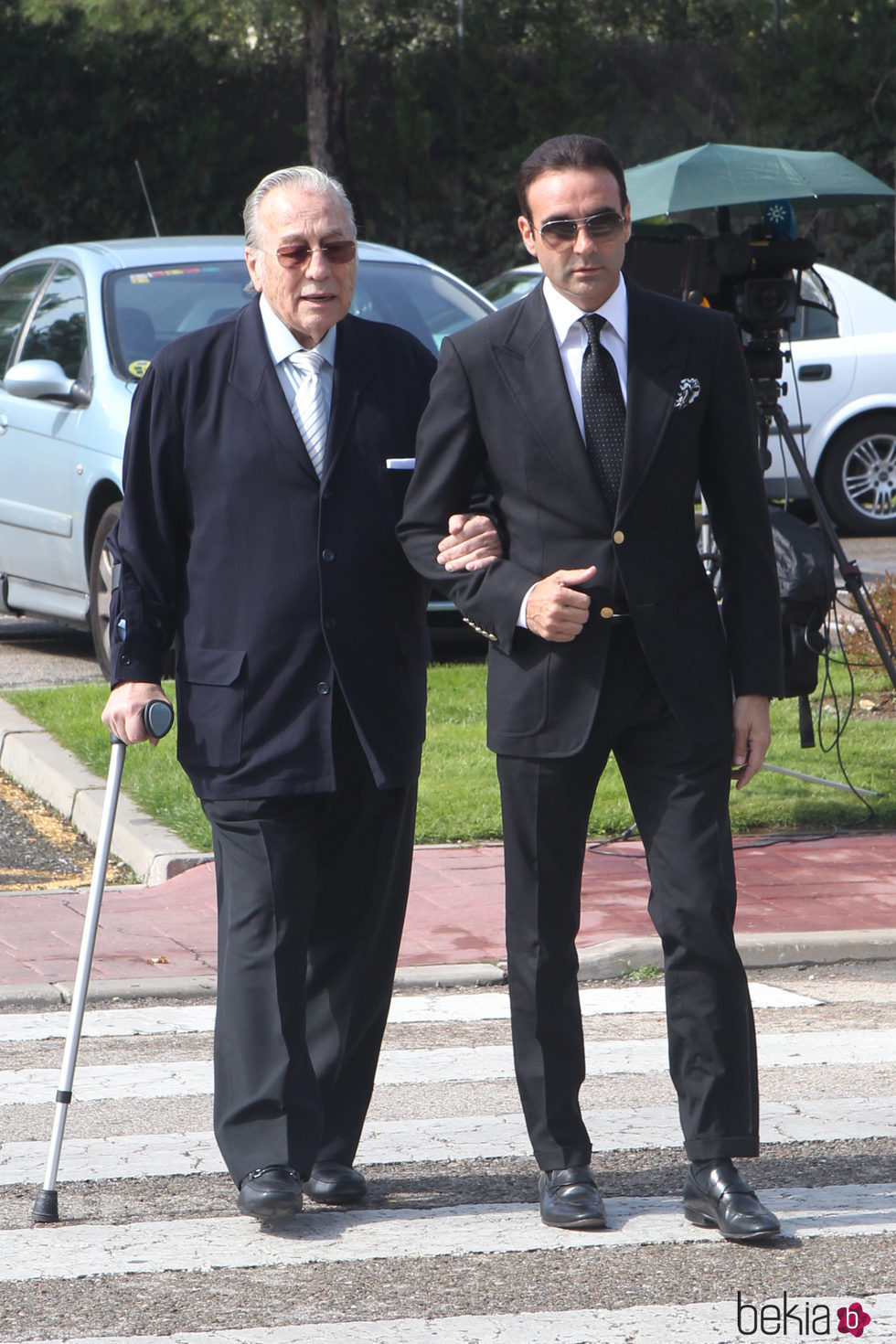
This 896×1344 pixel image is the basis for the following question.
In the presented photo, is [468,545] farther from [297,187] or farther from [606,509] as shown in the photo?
[297,187]

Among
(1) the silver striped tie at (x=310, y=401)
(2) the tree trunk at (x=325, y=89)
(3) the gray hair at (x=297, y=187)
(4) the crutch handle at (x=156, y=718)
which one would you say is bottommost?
(4) the crutch handle at (x=156, y=718)

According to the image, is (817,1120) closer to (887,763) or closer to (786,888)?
(786,888)

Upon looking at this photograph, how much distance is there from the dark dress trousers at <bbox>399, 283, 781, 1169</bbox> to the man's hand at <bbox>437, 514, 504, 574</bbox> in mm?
31

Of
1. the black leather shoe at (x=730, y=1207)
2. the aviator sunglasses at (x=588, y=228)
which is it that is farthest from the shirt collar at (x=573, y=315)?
the black leather shoe at (x=730, y=1207)

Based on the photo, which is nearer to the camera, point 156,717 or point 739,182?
point 156,717

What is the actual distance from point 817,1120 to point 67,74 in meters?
21.8

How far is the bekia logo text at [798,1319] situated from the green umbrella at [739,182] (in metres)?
4.87

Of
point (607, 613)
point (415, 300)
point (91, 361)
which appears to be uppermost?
point (415, 300)

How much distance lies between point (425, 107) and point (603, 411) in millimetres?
22217

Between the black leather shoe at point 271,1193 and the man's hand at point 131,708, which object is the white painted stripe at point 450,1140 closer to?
the black leather shoe at point 271,1193

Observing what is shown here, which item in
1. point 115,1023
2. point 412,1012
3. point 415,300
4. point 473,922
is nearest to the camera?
point 115,1023

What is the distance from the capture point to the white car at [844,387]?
46.6ft

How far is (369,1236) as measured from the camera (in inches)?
148

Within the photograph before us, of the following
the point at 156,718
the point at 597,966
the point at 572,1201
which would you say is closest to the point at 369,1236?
the point at 572,1201
